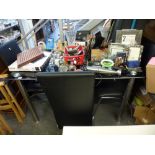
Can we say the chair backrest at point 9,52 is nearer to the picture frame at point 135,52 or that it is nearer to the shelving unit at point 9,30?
the picture frame at point 135,52

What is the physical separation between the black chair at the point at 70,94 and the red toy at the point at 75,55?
0.40 metres

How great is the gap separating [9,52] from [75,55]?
2.24 feet

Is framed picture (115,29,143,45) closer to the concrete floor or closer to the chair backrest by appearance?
the concrete floor

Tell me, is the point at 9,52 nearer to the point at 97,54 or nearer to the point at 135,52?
the point at 97,54

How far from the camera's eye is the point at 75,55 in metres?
1.38

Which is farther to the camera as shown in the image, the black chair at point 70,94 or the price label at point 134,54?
the price label at point 134,54

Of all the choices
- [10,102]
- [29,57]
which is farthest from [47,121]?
[29,57]

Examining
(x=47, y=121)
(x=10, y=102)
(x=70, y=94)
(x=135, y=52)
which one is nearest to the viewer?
(x=70, y=94)

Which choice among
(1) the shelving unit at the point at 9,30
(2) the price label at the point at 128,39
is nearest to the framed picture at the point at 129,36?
(2) the price label at the point at 128,39

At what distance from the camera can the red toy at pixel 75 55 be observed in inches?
53.9

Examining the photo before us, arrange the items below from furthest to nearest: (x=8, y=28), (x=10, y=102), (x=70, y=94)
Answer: (x=8, y=28)
(x=10, y=102)
(x=70, y=94)
